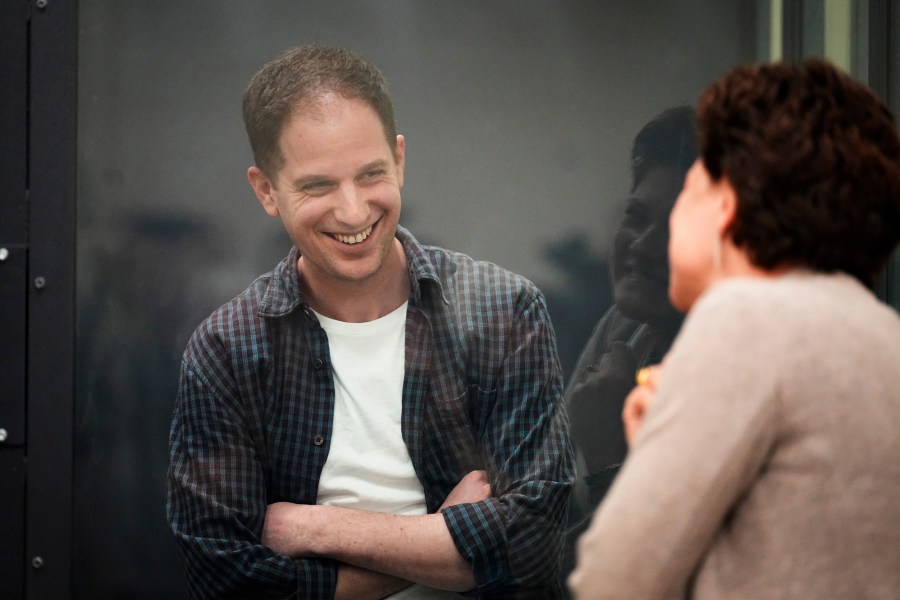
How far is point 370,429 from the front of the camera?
96.1 inches

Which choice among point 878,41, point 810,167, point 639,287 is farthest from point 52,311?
point 878,41

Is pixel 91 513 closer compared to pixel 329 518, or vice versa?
pixel 329 518

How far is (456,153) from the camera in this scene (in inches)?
99.3

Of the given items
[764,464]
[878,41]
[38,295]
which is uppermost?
[878,41]

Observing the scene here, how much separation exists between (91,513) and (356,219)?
1000 millimetres

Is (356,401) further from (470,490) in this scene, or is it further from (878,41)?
(878,41)

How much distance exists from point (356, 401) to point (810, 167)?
4.51ft

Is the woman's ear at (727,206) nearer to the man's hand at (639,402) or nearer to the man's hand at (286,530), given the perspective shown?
the man's hand at (639,402)

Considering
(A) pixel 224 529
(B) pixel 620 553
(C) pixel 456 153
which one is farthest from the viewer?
(C) pixel 456 153

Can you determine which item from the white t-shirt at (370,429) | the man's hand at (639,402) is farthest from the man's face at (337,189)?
the man's hand at (639,402)

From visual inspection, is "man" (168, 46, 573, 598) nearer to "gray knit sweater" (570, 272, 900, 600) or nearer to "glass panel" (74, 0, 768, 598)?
"glass panel" (74, 0, 768, 598)

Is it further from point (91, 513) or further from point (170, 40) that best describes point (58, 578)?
point (170, 40)

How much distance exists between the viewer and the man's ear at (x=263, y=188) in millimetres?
2496

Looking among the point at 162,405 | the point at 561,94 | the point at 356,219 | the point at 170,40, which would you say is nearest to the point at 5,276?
the point at 162,405
